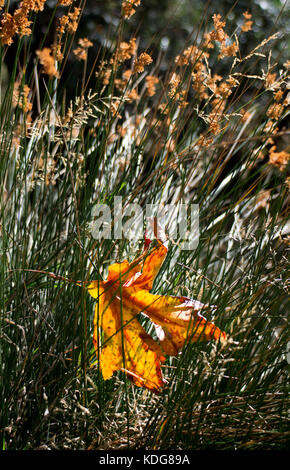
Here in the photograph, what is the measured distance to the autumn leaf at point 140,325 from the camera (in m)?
0.82

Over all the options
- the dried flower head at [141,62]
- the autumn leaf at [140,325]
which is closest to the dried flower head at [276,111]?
the dried flower head at [141,62]

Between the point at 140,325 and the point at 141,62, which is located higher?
the point at 141,62

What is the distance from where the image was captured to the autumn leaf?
82 centimetres

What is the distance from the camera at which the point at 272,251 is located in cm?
89

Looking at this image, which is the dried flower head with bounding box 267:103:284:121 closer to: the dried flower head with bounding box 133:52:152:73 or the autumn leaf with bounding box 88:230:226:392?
the dried flower head with bounding box 133:52:152:73

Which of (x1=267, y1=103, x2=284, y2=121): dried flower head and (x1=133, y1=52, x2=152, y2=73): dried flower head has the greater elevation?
(x1=133, y1=52, x2=152, y2=73): dried flower head

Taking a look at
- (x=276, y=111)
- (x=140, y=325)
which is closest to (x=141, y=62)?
(x=276, y=111)

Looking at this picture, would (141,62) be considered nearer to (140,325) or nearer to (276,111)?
(276,111)

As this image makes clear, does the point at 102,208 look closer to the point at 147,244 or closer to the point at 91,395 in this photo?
the point at 147,244

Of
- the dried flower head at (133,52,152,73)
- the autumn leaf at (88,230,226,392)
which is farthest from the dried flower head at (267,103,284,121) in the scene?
the autumn leaf at (88,230,226,392)

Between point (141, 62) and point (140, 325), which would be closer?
point (140, 325)

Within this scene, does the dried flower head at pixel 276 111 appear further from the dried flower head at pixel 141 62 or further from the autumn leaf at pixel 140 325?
the autumn leaf at pixel 140 325

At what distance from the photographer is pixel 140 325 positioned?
Result: 0.83 meters
